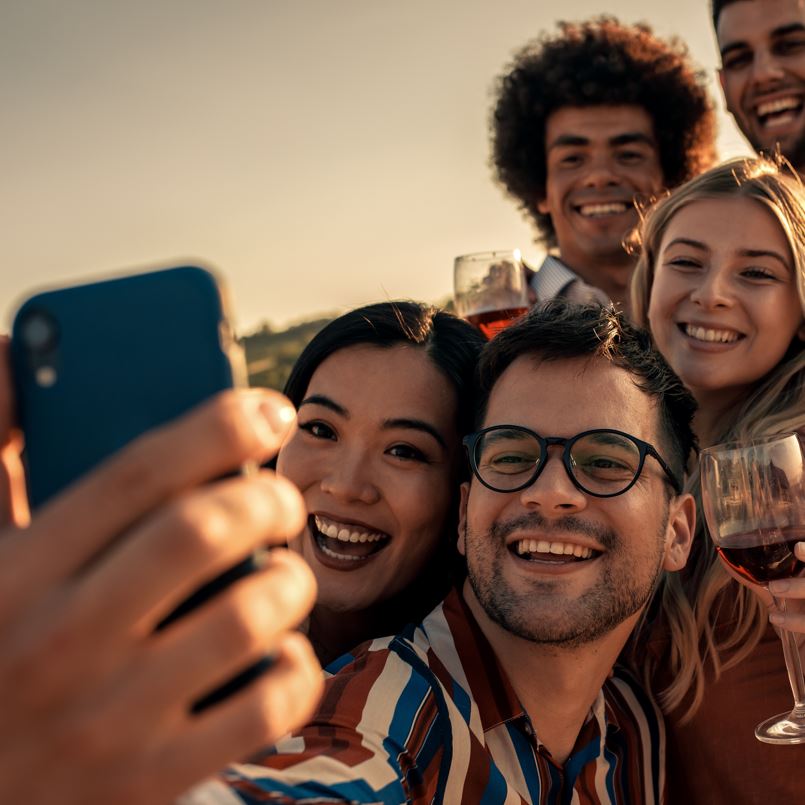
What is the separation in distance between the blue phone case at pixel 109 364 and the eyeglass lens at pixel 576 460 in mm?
1866

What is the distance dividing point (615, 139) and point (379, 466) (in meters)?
4.43

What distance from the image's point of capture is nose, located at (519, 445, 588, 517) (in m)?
2.87

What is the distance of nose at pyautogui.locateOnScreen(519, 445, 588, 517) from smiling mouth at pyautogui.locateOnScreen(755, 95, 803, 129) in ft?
15.1

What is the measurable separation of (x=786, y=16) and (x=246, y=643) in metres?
6.71

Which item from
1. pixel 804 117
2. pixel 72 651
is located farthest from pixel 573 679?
pixel 804 117

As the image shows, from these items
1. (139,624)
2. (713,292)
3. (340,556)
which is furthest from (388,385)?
(139,624)

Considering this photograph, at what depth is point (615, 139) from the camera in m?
7.06

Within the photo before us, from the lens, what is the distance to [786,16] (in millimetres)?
6520

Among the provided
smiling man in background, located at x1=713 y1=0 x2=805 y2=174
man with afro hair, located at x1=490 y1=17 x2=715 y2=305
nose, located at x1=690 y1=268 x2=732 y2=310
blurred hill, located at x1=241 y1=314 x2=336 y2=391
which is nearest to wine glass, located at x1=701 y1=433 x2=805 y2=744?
nose, located at x1=690 y1=268 x2=732 y2=310

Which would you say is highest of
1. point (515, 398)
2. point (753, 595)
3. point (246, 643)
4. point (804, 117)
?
point (804, 117)

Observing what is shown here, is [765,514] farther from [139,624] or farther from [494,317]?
[139,624]

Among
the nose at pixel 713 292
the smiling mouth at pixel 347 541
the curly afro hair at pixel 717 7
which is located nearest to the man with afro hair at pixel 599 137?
the curly afro hair at pixel 717 7

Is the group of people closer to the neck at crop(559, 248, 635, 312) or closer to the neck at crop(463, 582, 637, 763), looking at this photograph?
the neck at crop(463, 582, 637, 763)

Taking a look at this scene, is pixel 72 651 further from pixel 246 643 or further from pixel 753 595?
pixel 753 595
